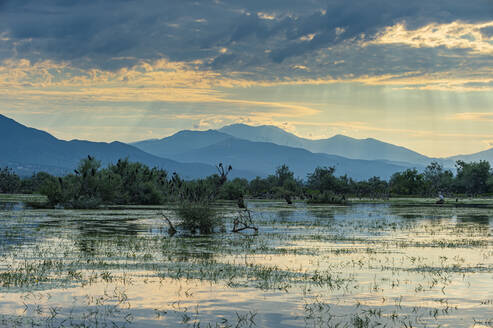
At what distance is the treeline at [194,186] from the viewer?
269 ft

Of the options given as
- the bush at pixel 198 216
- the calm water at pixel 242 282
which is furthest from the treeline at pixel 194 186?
the calm water at pixel 242 282

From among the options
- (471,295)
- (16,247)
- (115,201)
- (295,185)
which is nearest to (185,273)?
(471,295)

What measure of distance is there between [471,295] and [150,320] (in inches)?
394

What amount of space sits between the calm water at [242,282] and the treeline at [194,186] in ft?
37.6

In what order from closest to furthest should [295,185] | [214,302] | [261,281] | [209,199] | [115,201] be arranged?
[214,302] → [261,281] → [209,199] → [115,201] → [295,185]

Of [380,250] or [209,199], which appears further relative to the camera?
[209,199]

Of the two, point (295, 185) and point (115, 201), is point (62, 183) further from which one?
point (295, 185)

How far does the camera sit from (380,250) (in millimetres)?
30391

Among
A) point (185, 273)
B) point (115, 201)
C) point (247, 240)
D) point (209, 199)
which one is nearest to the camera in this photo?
point (185, 273)

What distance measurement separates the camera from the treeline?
82.1m

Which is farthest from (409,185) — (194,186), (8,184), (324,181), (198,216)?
(198,216)

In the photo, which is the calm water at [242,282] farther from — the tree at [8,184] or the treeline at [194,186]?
the tree at [8,184]

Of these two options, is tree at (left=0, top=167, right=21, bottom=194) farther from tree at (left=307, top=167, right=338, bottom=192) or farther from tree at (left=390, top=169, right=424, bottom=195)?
tree at (left=390, top=169, right=424, bottom=195)

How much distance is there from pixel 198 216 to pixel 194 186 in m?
70.0
